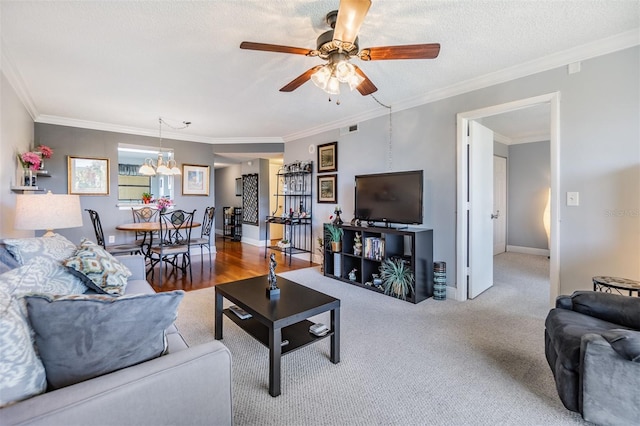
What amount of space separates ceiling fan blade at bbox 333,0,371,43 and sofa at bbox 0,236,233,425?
63.0 inches

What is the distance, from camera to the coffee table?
1.74 metres

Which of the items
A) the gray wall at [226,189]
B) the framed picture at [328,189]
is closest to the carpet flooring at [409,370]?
the framed picture at [328,189]

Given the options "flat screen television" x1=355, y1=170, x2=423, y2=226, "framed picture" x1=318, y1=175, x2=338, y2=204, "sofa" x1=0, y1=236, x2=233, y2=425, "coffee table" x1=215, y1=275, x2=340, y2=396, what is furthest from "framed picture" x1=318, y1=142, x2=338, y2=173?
"sofa" x1=0, y1=236, x2=233, y2=425

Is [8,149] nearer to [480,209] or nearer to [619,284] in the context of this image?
[480,209]

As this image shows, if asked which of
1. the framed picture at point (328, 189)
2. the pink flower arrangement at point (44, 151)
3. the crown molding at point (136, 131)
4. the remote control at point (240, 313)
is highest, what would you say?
the crown molding at point (136, 131)

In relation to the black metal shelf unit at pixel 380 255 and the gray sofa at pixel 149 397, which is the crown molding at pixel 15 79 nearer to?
the gray sofa at pixel 149 397

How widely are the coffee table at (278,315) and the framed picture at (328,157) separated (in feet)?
9.74

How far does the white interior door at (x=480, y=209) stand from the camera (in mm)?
3430

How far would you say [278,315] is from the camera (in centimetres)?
182

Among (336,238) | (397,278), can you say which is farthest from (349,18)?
(336,238)

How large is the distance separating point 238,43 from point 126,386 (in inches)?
97.7

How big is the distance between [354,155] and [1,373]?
4371mm

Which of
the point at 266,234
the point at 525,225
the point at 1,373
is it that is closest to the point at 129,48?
the point at 1,373

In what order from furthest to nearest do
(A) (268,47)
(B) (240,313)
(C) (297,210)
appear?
(C) (297,210) → (B) (240,313) → (A) (268,47)
